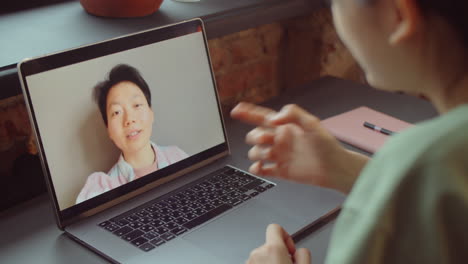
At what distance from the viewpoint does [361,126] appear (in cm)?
121

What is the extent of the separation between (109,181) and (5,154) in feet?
0.94

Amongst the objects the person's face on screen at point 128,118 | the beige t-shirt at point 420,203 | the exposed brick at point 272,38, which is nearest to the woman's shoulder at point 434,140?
the beige t-shirt at point 420,203

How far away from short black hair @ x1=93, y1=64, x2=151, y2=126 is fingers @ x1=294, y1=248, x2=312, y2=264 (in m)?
0.39

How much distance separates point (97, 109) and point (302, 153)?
37 cm

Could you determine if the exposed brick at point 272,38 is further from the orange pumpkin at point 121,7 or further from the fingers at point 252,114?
the fingers at point 252,114

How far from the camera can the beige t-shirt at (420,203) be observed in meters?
0.43

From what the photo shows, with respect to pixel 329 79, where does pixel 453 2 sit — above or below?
above

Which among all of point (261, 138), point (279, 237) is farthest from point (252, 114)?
point (279, 237)

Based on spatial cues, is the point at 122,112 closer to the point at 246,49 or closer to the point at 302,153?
the point at 302,153

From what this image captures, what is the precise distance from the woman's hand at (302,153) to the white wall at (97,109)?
0.98 ft

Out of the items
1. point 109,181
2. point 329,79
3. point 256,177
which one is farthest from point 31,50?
point 329,79

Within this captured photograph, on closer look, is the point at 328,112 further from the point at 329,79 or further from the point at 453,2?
the point at 453,2

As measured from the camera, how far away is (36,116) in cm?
87

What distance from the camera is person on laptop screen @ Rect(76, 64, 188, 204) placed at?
936 millimetres
